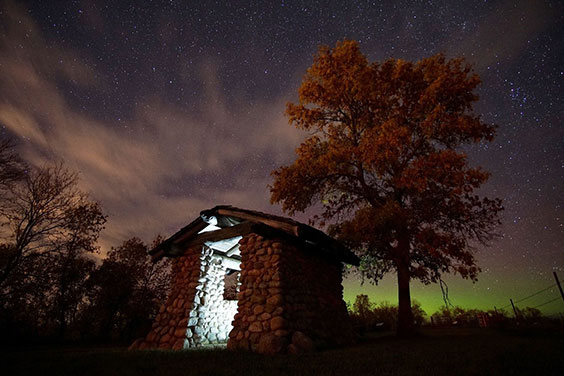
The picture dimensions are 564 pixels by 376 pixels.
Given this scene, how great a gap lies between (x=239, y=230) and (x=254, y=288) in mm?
1964

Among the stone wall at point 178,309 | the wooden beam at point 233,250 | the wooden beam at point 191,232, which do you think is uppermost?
the wooden beam at point 191,232

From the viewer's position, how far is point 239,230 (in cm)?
851

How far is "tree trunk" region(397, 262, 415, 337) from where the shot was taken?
423 inches

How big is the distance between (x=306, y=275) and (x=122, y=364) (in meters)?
5.19

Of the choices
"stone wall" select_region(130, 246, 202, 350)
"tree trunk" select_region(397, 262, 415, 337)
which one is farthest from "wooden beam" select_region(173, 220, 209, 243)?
"tree trunk" select_region(397, 262, 415, 337)

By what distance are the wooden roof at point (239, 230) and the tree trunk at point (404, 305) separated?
125 inches

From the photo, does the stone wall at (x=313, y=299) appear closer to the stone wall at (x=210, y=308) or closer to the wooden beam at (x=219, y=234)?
the wooden beam at (x=219, y=234)

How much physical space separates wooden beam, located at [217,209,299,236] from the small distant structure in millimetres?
29

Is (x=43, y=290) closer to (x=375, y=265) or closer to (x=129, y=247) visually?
(x=129, y=247)

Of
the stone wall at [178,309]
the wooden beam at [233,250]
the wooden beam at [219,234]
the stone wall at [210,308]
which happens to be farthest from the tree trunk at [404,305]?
the stone wall at [178,309]

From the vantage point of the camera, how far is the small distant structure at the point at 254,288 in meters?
6.78

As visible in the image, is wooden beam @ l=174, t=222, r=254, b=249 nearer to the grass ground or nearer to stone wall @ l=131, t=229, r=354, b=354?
stone wall @ l=131, t=229, r=354, b=354

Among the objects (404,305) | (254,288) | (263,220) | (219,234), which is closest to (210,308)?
(219,234)

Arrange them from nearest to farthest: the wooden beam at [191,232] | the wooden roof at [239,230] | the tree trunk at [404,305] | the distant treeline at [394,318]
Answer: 1. the wooden roof at [239,230]
2. the wooden beam at [191,232]
3. the tree trunk at [404,305]
4. the distant treeline at [394,318]
